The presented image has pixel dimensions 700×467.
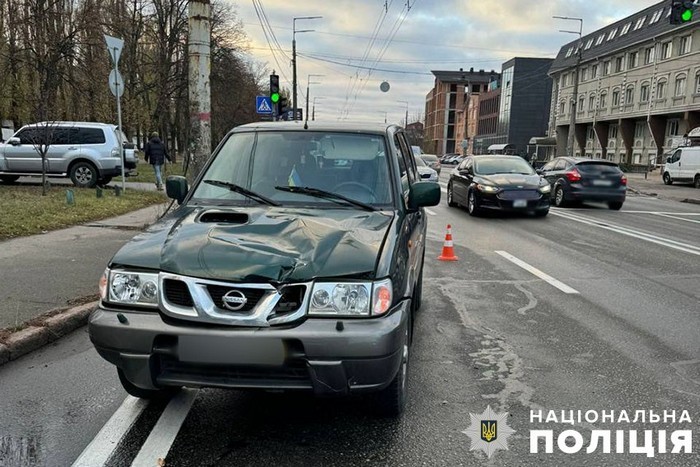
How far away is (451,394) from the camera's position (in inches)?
149

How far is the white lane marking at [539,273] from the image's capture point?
680cm

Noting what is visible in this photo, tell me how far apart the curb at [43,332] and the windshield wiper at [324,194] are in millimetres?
2429

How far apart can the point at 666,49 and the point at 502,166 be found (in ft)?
141

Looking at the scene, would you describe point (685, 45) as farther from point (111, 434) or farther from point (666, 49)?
point (111, 434)

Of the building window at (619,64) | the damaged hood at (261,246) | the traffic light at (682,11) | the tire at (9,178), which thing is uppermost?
the building window at (619,64)

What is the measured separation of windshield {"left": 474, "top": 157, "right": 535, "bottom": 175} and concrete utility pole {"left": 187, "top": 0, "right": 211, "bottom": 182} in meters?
7.86

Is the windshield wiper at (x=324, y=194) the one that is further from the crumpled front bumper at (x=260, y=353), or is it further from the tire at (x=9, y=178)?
the tire at (x=9, y=178)

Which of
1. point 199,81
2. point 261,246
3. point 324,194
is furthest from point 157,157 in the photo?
point 261,246

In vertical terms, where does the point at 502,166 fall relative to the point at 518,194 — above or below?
above

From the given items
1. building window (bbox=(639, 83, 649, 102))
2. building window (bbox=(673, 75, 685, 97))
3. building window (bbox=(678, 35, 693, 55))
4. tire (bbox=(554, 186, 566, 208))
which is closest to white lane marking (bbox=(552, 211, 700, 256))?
tire (bbox=(554, 186, 566, 208))

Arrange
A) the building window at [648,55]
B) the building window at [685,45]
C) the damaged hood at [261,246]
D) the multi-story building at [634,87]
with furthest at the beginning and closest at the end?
the building window at [648,55] → the multi-story building at [634,87] → the building window at [685,45] → the damaged hood at [261,246]

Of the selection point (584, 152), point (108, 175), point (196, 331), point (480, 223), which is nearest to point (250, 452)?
point (196, 331)

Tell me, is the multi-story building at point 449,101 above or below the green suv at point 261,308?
above

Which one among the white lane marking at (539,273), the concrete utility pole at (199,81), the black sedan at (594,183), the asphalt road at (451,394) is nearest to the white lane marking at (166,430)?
the asphalt road at (451,394)
